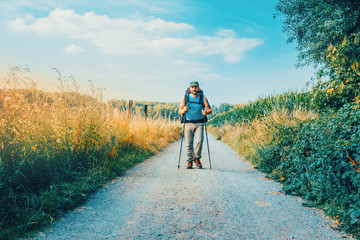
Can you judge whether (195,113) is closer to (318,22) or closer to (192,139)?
(192,139)

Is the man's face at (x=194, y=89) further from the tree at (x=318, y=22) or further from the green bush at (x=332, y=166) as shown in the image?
the tree at (x=318, y=22)

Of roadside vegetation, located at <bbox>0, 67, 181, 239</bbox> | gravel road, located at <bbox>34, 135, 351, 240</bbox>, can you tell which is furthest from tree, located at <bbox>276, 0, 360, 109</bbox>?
roadside vegetation, located at <bbox>0, 67, 181, 239</bbox>

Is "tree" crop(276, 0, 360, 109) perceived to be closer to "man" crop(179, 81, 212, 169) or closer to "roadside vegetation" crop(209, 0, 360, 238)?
"roadside vegetation" crop(209, 0, 360, 238)

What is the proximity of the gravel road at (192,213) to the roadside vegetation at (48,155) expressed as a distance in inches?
12.6

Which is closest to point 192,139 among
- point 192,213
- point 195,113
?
point 195,113

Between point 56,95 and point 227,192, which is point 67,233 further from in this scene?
point 56,95

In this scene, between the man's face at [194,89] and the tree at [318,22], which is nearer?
the man's face at [194,89]

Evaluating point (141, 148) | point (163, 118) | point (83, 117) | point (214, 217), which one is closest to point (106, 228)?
point (214, 217)

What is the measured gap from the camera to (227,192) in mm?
4988

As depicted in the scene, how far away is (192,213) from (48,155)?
9.10ft

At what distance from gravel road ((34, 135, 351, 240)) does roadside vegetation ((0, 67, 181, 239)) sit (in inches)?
12.6

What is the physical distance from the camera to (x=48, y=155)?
4.59 m

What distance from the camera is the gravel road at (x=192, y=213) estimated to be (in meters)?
3.20

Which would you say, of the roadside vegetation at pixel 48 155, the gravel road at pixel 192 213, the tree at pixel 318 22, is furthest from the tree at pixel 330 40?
the roadside vegetation at pixel 48 155
